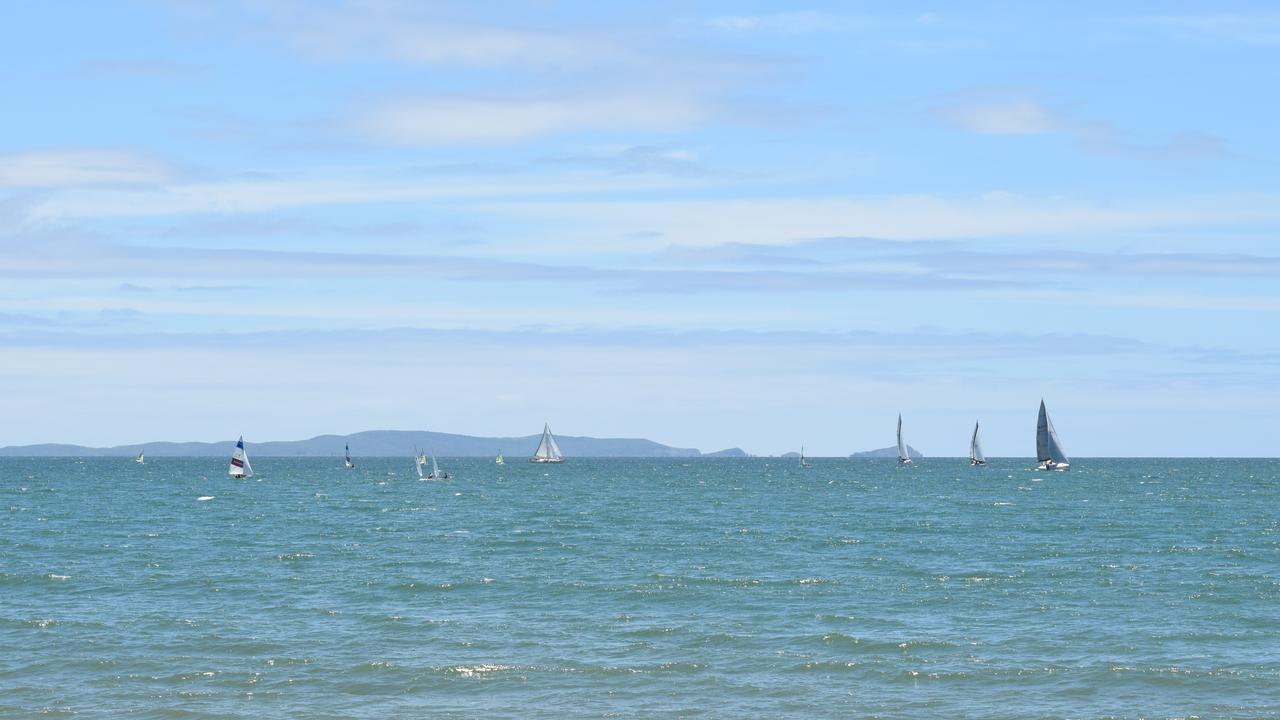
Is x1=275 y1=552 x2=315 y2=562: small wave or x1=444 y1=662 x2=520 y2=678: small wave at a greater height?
x1=275 y1=552 x2=315 y2=562: small wave

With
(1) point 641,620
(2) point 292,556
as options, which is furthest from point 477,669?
(2) point 292,556

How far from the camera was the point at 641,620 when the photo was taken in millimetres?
41625

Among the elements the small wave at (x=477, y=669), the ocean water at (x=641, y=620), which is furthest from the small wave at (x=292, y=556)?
the small wave at (x=477, y=669)

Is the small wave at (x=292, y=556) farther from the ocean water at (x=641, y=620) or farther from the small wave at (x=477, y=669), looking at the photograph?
the small wave at (x=477, y=669)

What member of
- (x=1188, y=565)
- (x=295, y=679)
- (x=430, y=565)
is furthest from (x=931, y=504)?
(x=295, y=679)

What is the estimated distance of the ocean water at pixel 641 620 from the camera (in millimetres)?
30828

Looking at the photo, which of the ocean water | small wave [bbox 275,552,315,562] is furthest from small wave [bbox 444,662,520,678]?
small wave [bbox 275,552,315,562]

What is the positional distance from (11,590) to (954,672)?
110 feet

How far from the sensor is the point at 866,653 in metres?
36.1

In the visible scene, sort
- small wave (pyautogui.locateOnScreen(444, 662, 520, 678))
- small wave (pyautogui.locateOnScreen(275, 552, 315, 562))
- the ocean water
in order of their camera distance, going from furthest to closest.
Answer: small wave (pyautogui.locateOnScreen(275, 552, 315, 562))
small wave (pyautogui.locateOnScreen(444, 662, 520, 678))
the ocean water

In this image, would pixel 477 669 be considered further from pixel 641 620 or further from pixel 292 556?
pixel 292 556

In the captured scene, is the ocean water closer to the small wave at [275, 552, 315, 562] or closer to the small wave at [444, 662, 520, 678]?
the small wave at [444, 662, 520, 678]

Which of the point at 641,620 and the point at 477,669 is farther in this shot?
the point at 641,620

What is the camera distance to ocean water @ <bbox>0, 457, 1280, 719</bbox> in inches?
1214
